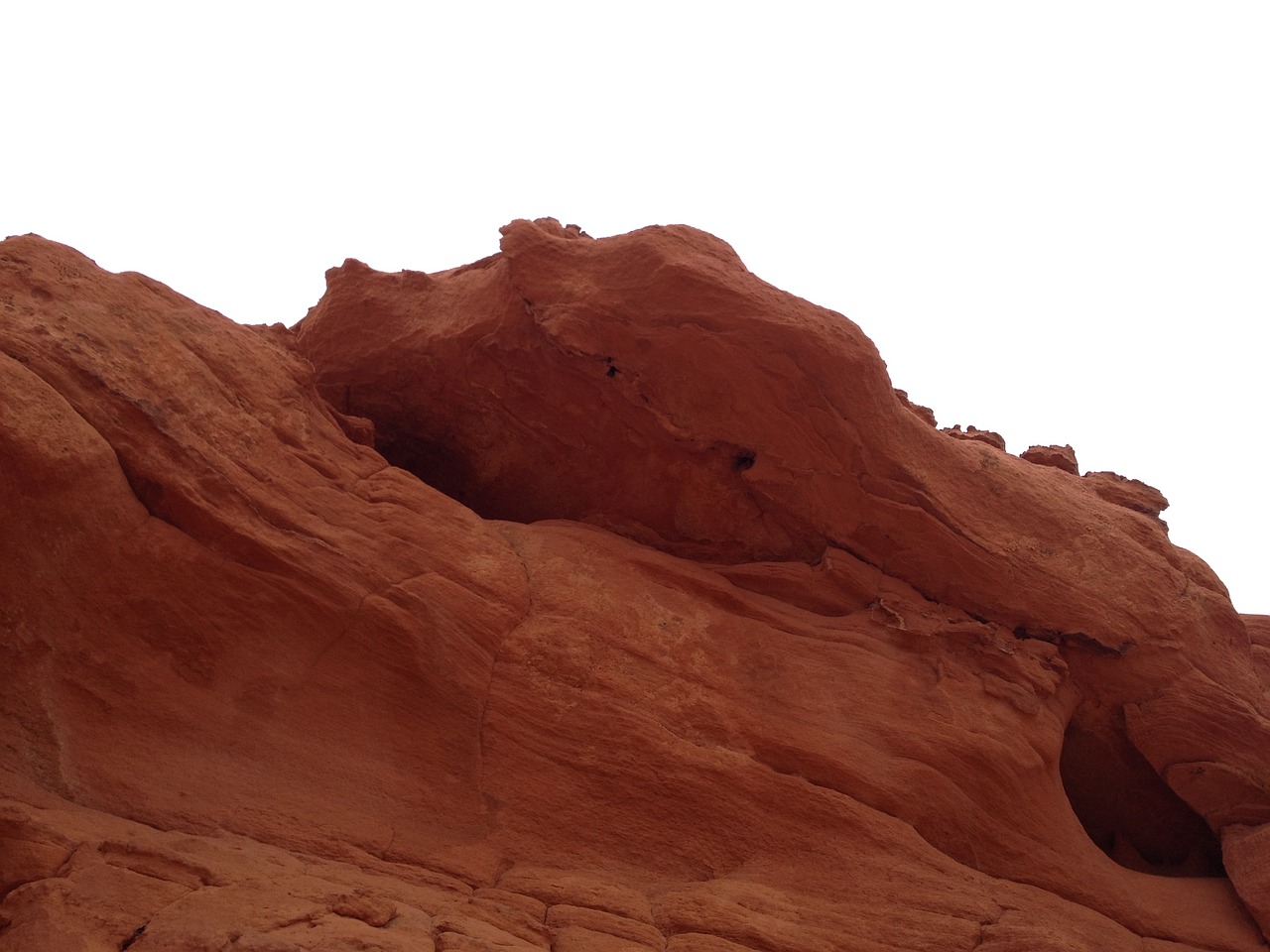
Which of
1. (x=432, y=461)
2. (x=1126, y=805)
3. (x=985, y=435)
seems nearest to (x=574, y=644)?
(x=432, y=461)

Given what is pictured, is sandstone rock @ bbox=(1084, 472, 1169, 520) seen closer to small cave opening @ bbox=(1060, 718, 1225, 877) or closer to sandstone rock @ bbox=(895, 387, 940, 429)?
sandstone rock @ bbox=(895, 387, 940, 429)

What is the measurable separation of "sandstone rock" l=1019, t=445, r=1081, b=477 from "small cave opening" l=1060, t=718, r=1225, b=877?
3429 millimetres

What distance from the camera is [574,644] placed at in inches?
291

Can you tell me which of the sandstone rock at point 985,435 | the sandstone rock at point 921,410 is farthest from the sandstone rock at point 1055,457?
the sandstone rock at point 921,410

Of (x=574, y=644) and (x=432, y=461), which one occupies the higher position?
(x=432, y=461)

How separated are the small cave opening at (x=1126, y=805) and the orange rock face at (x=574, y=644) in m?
0.03

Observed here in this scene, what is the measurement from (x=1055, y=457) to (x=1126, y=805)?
397 centimetres

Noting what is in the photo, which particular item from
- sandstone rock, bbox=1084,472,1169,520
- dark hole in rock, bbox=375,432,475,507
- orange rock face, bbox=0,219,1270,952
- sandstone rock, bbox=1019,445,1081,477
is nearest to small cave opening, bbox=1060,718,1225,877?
orange rock face, bbox=0,219,1270,952

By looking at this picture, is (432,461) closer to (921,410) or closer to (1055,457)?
(921,410)

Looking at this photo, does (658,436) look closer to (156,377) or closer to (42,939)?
(156,377)

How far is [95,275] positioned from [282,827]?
166 inches

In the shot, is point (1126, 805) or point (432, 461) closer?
point (1126, 805)

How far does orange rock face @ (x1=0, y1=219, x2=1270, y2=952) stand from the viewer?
5777 millimetres

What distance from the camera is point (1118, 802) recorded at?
30.0 feet
